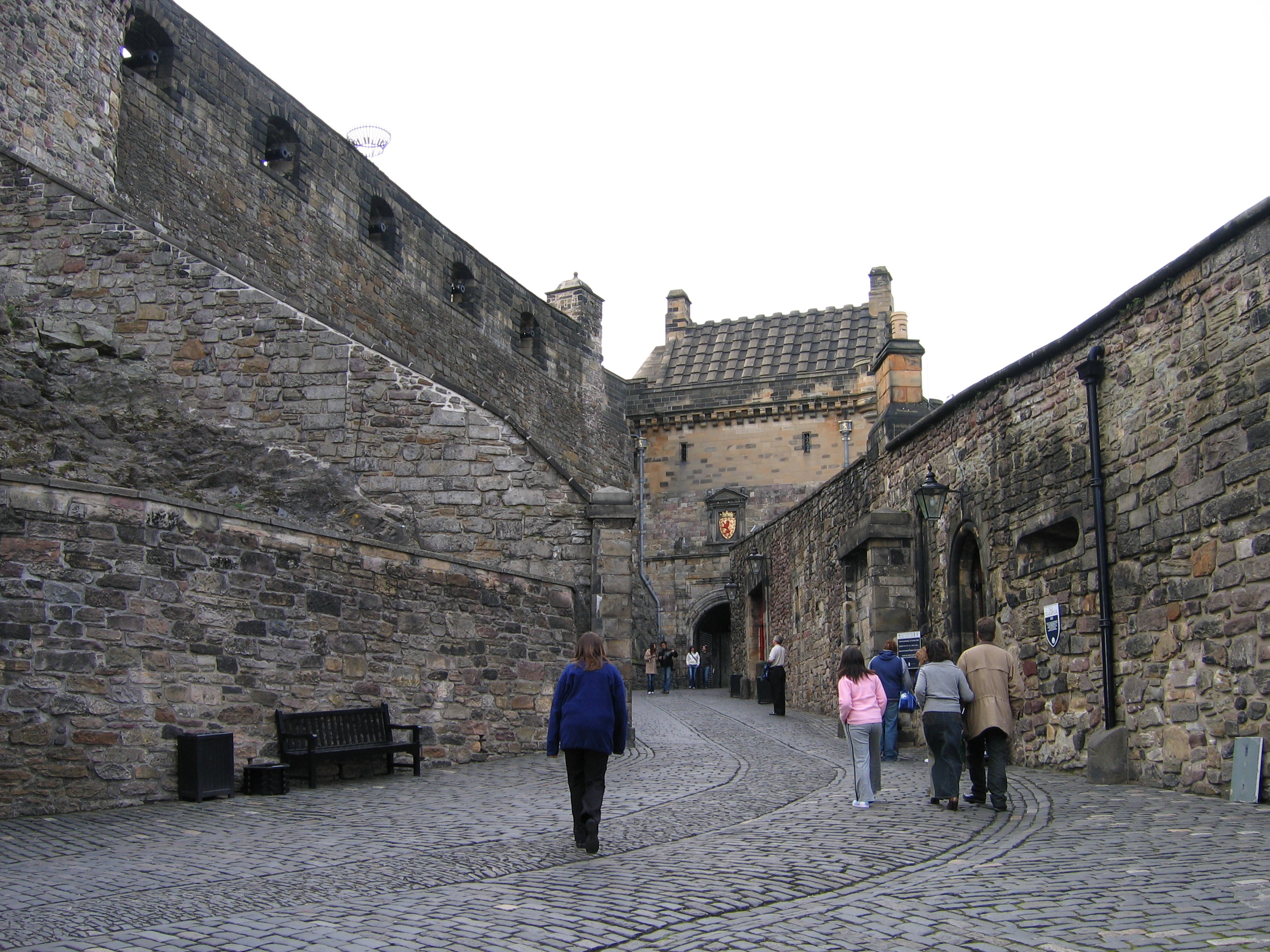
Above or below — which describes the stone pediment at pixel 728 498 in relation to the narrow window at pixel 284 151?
below

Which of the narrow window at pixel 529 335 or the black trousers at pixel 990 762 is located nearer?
the black trousers at pixel 990 762

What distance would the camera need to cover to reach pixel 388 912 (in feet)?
15.6

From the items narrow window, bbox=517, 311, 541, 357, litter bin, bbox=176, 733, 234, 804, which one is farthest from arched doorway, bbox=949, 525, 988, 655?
narrow window, bbox=517, 311, 541, 357

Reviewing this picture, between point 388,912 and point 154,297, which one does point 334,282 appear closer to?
point 154,297

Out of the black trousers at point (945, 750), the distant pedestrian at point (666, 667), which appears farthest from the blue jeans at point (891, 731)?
the distant pedestrian at point (666, 667)

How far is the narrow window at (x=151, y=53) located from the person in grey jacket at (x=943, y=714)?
14.5 meters

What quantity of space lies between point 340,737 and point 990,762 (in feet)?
16.2

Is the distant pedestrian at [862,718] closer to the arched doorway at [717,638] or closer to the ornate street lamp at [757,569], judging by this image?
the ornate street lamp at [757,569]

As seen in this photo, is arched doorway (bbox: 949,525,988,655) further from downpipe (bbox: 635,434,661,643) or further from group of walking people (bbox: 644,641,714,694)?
downpipe (bbox: 635,434,661,643)

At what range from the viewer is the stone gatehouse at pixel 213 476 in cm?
791

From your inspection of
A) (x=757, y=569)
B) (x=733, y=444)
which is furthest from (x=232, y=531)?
(x=733, y=444)

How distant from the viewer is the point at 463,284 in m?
26.5

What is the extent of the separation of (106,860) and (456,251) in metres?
21.0

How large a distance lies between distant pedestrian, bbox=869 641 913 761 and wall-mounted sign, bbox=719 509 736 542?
2428cm
